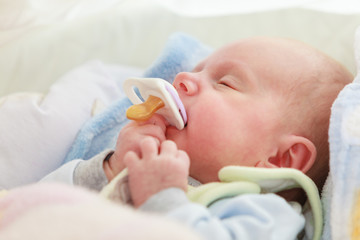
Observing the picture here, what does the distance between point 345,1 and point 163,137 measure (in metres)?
0.82

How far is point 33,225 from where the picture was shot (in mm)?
617

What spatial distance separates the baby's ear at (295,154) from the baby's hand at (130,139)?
23cm

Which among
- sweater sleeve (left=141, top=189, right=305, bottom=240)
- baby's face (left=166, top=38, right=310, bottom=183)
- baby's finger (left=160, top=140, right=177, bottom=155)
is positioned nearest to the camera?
sweater sleeve (left=141, top=189, right=305, bottom=240)

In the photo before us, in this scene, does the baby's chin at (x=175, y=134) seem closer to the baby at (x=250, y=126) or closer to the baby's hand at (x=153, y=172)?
the baby at (x=250, y=126)

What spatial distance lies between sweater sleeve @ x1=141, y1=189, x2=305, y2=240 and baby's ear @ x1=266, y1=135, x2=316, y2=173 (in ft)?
0.37

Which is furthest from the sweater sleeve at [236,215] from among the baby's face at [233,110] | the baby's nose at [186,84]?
the baby's nose at [186,84]

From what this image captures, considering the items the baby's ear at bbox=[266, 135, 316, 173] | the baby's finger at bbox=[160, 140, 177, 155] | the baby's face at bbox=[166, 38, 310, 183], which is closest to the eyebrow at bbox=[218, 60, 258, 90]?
the baby's face at bbox=[166, 38, 310, 183]

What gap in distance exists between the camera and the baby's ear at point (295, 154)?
946 mm

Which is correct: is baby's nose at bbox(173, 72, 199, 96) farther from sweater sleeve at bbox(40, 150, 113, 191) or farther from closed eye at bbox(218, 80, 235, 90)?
sweater sleeve at bbox(40, 150, 113, 191)

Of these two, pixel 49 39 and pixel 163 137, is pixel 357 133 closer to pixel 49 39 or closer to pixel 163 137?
pixel 163 137

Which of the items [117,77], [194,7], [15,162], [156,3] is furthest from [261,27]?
[15,162]

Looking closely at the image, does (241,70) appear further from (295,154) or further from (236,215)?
→ (236,215)

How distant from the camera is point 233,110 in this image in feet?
3.13

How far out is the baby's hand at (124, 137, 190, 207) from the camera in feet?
2.57
